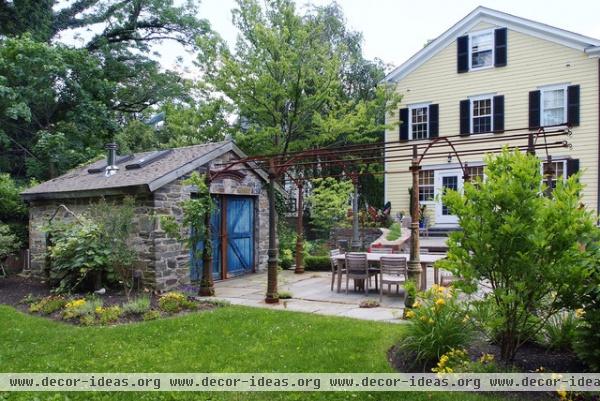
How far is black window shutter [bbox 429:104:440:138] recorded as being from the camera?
1831cm

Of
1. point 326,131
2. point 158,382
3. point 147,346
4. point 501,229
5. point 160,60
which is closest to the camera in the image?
point 501,229

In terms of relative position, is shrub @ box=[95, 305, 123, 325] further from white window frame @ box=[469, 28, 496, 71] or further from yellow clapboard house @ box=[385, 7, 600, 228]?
white window frame @ box=[469, 28, 496, 71]

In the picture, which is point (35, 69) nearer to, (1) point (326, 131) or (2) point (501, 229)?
(1) point (326, 131)

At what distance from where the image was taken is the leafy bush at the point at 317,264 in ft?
43.2

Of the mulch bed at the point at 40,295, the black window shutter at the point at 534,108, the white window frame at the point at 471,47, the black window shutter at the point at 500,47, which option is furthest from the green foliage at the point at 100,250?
the black window shutter at the point at 500,47

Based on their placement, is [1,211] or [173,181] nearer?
[173,181]

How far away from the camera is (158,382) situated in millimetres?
4609

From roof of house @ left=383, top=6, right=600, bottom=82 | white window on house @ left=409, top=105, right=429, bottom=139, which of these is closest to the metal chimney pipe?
white window on house @ left=409, top=105, right=429, bottom=139

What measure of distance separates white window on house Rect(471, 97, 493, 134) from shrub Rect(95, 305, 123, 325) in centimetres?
1455

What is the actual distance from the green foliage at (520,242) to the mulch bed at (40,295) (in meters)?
5.06

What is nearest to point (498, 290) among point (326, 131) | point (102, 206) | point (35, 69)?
point (102, 206)

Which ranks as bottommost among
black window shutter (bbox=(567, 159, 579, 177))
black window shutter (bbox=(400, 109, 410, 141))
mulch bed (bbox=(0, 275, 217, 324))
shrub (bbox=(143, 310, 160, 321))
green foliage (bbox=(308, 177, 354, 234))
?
mulch bed (bbox=(0, 275, 217, 324))

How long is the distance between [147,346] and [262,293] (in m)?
3.93

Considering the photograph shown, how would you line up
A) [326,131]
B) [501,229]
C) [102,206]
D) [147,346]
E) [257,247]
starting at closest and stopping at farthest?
1. [501,229]
2. [147,346]
3. [102,206]
4. [257,247]
5. [326,131]
